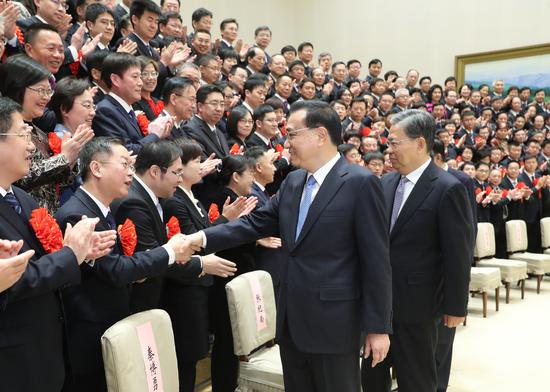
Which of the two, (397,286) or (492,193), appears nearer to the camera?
(397,286)

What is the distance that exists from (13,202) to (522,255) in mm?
5724

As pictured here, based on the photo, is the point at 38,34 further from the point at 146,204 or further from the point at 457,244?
the point at 457,244

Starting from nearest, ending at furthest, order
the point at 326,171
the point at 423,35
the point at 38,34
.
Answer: the point at 326,171 < the point at 38,34 < the point at 423,35

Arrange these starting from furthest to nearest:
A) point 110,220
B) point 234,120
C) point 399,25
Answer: point 399,25, point 234,120, point 110,220

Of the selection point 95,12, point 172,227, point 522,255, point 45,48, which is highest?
point 95,12

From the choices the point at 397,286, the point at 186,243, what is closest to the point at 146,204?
the point at 186,243

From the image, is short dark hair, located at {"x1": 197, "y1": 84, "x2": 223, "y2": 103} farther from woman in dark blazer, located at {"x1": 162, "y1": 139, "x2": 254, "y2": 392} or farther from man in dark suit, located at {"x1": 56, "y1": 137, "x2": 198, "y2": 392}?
man in dark suit, located at {"x1": 56, "y1": 137, "x2": 198, "y2": 392}

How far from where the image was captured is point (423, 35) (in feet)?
38.2

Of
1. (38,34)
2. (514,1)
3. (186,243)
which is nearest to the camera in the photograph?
(186,243)

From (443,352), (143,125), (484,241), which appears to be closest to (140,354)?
(143,125)

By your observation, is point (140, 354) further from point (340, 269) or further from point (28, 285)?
point (340, 269)

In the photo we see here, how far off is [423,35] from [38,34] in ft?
33.9

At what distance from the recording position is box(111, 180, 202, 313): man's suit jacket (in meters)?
2.06

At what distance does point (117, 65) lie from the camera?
2982 millimetres
